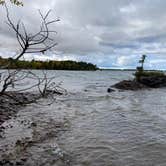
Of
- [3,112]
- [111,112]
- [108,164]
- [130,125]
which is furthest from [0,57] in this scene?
[111,112]

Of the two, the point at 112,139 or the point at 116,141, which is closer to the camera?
the point at 116,141

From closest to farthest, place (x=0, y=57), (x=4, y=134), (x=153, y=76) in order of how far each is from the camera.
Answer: (x=0, y=57)
(x=4, y=134)
(x=153, y=76)

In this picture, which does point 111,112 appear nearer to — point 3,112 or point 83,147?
point 3,112

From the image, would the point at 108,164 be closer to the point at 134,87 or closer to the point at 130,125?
the point at 130,125

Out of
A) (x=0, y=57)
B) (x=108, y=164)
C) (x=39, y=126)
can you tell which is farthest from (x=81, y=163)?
(x=39, y=126)

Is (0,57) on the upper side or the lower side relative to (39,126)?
upper

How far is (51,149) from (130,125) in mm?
6146

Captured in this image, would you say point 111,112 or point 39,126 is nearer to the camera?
point 39,126

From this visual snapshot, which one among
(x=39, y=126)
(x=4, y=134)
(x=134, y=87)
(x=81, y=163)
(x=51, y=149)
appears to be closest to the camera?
(x=81, y=163)

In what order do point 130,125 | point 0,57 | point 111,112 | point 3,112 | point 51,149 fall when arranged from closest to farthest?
point 0,57 → point 51,149 → point 130,125 → point 3,112 → point 111,112

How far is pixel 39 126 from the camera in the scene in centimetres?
1398

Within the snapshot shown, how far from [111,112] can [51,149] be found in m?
Result: 10.1

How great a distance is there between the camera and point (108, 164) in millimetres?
8812

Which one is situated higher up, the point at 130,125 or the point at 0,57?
the point at 0,57
